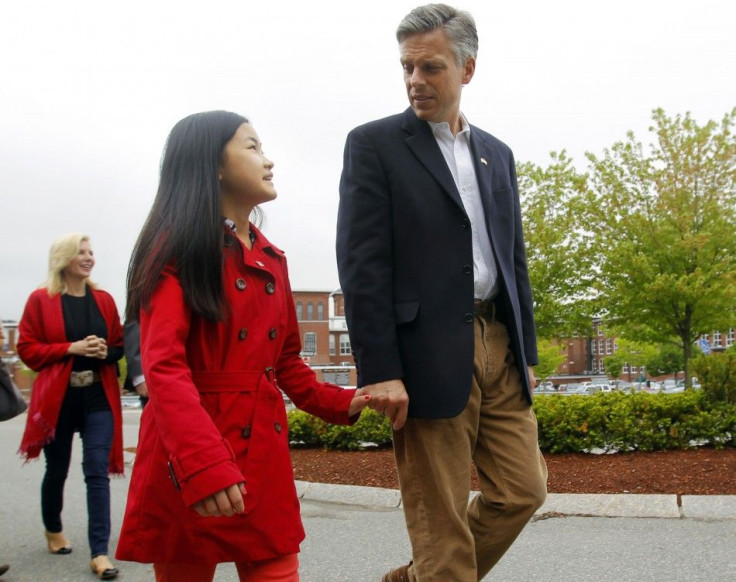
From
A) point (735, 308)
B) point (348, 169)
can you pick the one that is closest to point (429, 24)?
point (348, 169)

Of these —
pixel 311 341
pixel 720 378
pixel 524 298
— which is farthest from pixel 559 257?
pixel 311 341

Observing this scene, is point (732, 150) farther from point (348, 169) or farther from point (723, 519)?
point (348, 169)

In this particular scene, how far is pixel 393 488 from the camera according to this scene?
6754 millimetres

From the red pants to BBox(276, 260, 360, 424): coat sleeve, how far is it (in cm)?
53

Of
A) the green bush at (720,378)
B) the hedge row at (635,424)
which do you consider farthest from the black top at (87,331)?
the green bush at (720,378)

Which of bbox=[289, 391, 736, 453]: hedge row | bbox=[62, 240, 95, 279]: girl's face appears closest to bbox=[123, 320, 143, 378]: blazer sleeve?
bbox=[62, 240, 95, 279]: girl's face

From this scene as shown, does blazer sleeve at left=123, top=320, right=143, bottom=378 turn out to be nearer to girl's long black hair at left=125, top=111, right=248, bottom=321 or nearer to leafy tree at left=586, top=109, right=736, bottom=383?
girl's long black hair at left=125, top=111, right=248, bottom=321

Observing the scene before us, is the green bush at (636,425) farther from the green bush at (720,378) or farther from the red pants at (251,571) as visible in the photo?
the red pants at (251,571)

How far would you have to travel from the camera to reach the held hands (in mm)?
4953

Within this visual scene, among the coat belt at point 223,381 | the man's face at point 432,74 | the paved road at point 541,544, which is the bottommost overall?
the paved road at point 541,544

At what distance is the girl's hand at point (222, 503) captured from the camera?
6.68 feet

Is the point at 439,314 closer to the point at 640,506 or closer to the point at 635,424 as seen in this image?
the point at 640,506

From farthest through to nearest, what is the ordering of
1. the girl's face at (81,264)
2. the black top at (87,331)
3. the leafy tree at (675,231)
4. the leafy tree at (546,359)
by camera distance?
the leafy tree at (546,359) → the leafy tree at (675,231) → the girl's face at (81,264) → the black top at (87,331)

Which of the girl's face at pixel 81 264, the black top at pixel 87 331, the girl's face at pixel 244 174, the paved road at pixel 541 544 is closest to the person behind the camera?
the girl's face at pixel 244 174
